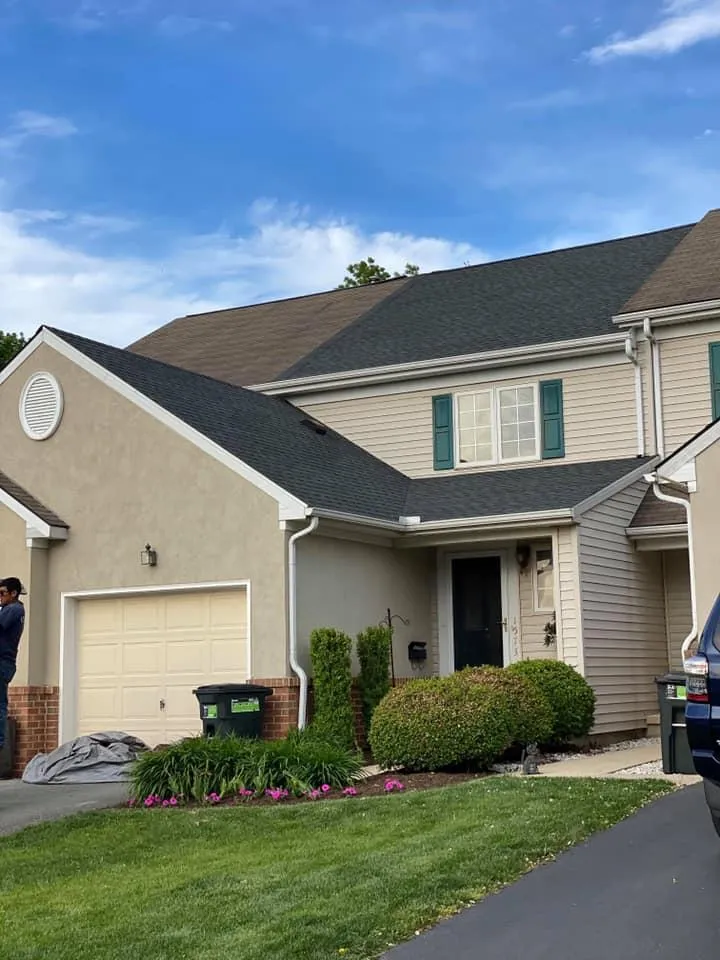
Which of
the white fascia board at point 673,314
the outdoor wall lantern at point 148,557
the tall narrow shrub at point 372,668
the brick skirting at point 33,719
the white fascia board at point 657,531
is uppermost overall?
the white fascia board at point 673,314

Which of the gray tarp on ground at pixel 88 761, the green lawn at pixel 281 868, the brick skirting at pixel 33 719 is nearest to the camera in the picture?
the green lawn at pixel 281 868

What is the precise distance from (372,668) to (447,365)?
18.5ft

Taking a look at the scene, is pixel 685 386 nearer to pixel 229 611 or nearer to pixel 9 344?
pixel 229 611

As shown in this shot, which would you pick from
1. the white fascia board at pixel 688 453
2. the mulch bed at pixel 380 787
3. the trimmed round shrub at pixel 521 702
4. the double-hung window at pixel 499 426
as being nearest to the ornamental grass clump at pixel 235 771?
the mulch bed at pixel 380 787

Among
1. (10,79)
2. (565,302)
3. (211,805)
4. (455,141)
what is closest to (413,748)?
(211,805)

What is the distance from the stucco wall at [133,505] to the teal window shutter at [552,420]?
5293mm

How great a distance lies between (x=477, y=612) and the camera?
57.3 ft

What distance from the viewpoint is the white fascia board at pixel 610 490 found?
15741 millimetres

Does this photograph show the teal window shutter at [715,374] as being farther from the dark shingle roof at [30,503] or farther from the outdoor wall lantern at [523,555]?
the dark shingle roof at [30,503]

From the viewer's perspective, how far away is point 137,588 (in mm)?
15695

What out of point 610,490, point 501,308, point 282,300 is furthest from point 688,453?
point 282,300

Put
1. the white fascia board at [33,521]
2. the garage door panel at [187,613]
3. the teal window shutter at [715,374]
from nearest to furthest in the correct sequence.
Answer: the garage door panel at [187,613] < the white fascia board at [33,521] < the teal window shutter at [715,374]

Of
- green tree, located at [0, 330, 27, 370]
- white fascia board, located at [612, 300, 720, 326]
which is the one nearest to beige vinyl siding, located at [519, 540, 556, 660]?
white fascia board, located at [612, 300, 720, 326]

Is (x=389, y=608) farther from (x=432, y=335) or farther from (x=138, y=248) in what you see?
(x=138, y=248)
